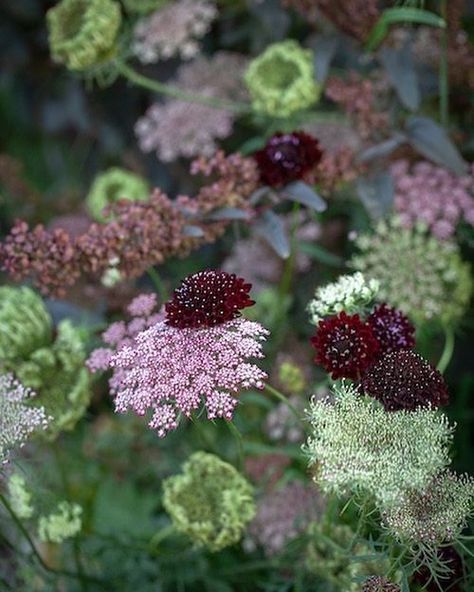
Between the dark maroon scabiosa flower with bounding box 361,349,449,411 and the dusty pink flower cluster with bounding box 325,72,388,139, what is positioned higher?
the dark maroon scabiosa flower with bounding box 361,349,449,411

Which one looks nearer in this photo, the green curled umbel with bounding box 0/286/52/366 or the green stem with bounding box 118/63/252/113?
the green curled umbel with bounding box 0/286/52/366

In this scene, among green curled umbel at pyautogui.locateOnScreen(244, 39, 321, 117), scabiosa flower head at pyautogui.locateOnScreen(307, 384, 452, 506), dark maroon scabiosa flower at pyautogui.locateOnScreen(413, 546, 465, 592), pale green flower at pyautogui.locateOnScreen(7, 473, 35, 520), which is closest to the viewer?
scabiosa flower head at pyautogui.locateOnScreen(307, 384, 452, 506)

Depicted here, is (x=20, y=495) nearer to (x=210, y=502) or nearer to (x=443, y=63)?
(x=210, y=502)

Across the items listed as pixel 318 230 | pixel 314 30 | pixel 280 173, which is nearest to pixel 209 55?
pixel 314 30

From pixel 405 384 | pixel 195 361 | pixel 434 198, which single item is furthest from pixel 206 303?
pixel 434 198

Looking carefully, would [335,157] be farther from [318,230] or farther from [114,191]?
[114,191]

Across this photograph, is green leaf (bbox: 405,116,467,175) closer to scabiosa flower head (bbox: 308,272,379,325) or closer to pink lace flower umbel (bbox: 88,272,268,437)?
scabiosa flower head (bbox: 308,272,379,325)

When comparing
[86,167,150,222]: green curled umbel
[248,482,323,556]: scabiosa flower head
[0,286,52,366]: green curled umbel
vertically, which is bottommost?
[248,482,323,556]: scabiosa flower head

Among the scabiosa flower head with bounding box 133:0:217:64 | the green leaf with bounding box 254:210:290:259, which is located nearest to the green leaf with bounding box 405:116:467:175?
the green leaf with bounding box 254:210:290:259
